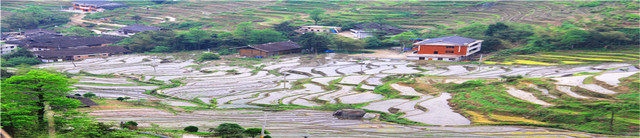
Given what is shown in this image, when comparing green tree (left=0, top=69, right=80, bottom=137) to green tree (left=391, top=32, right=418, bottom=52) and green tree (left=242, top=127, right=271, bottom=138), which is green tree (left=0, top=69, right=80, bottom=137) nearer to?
green tree (left=242, top=127, right=271, bottom=138)

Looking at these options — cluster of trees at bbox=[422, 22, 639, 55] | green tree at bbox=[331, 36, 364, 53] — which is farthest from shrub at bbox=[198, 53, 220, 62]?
cluster of trees at bbox=[422, 22, 639, 55]

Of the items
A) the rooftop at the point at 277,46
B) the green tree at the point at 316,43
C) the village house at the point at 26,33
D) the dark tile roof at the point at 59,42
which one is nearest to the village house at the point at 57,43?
the dark tile roof at the point at 59,42

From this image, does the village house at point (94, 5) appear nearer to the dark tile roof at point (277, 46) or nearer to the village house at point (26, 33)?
the village house at point (26, 33)

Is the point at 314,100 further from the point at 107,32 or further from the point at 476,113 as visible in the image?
the point at 107,32

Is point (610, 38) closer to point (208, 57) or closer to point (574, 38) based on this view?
point (574, 38)

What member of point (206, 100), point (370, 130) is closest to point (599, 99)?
point (370, 130)
